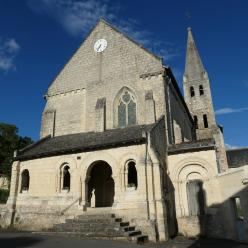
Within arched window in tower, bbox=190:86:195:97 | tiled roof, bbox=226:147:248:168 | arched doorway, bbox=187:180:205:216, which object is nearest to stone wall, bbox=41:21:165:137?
arched doorway, bbox=187:180:205:216

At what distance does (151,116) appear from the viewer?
19078mm

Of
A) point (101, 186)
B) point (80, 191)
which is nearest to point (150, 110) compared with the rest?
point (101, 186)

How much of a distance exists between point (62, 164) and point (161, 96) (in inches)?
335

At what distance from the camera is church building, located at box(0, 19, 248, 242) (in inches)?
569

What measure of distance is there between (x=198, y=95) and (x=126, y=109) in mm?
25248

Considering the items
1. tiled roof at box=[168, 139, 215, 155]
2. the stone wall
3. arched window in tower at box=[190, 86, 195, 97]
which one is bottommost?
tiled roof at box=[168, 139, 215, 155]

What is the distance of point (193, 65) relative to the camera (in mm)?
45688

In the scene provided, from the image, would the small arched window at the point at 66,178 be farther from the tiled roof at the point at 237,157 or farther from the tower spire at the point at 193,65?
the tower spire at the point at 193,65

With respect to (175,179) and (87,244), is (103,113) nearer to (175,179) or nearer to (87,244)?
(175,179)

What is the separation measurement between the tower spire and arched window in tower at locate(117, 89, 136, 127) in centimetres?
2654

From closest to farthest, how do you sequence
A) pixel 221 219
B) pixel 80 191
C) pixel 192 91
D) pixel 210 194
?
pixel 221 219 < pixel 80 191 < pixel 210 194 < pixel 192 91

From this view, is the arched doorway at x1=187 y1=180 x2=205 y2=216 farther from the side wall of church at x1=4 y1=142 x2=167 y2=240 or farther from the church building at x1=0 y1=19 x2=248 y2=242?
the side wall of church at x1=4 y1=142 x2=167 y2=240

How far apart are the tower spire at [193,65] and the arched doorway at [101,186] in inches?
1210

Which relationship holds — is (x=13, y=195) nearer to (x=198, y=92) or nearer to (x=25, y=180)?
(x=25, y=180)
